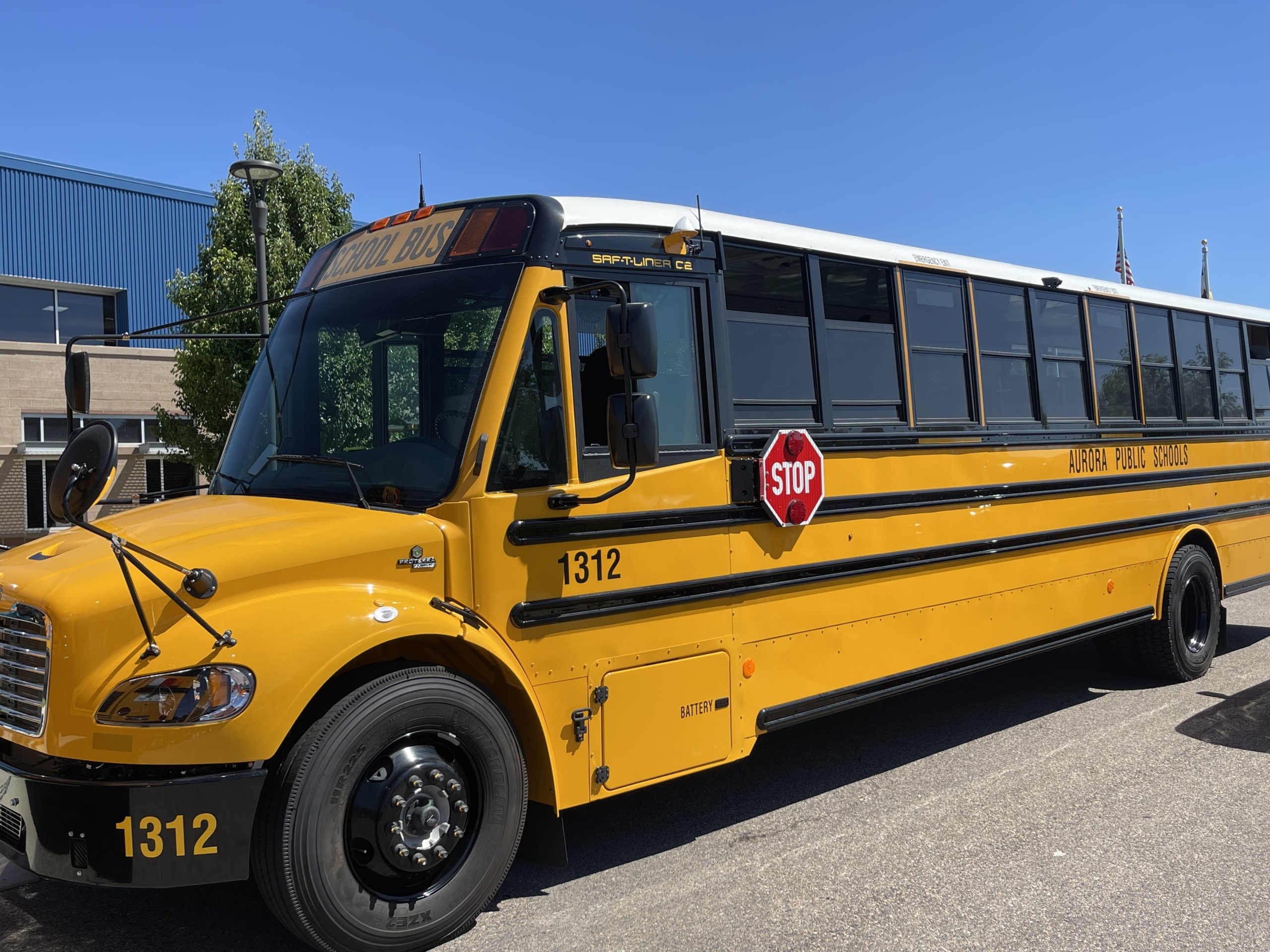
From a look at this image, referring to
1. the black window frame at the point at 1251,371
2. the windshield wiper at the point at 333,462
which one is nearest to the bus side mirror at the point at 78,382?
the windshield wiper at the point at 333,462

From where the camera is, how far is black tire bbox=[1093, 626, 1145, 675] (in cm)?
777

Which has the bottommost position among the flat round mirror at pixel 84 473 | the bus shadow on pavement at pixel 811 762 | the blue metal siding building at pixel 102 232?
the bus shadow on pavement at pixel 811 762

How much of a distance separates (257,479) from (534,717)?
154 cm

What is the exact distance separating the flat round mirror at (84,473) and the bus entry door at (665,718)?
1982 mm

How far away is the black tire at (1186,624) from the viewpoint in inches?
299

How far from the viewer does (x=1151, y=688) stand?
765 cm

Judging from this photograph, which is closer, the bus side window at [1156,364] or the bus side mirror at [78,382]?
the bus side mirror at [78,382]

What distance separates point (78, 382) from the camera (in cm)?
420

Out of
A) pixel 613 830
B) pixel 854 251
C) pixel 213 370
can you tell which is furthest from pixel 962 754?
pixel 213 370

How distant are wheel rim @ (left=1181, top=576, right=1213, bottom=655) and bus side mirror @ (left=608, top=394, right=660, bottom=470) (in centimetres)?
591

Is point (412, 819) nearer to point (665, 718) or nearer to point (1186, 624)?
point (665, 718)

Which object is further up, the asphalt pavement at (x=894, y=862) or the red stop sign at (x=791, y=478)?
the red stop sign at (x=791, y=478)

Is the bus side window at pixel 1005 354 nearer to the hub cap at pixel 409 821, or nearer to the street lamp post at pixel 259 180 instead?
the hub cap at pixel 409 821

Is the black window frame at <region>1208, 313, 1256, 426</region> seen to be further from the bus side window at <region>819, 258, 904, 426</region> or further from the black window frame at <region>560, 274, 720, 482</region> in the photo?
the black window frame at <region>560, 274, 720, 482</region>
